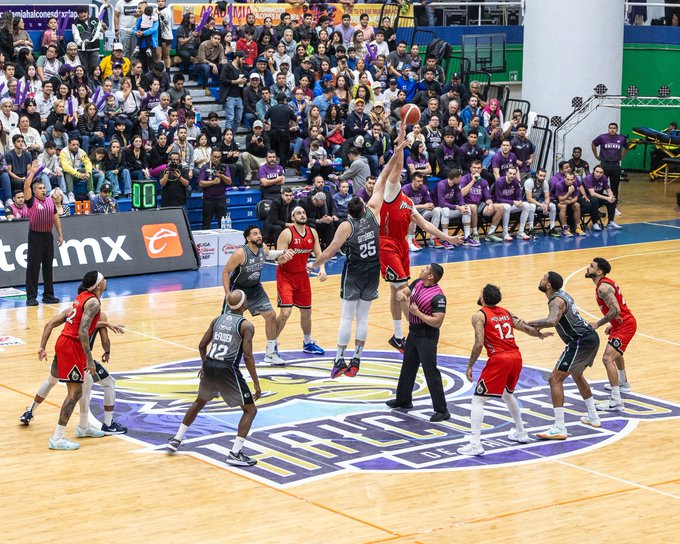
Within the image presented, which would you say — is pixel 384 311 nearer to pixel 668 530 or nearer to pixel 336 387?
pixel 336 387

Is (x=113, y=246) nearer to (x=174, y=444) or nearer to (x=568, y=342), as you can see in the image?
(x=174, y=444)

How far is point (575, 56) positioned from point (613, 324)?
63.5 ft

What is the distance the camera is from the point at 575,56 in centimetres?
3262

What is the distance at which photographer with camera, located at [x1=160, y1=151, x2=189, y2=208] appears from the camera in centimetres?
2414

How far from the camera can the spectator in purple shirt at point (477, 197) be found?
26641mm

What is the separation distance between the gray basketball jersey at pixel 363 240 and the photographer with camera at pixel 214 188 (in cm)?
991

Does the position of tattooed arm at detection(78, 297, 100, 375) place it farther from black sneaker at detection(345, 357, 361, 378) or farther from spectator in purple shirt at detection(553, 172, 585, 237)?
spectator in purple shirt at detection(553, 172, 585, 237)

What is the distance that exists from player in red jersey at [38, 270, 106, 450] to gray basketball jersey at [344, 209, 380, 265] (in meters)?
3.54

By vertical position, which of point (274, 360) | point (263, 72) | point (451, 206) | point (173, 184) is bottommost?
point (274, 360)

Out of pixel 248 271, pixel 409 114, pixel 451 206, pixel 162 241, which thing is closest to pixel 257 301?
pixel 248 271

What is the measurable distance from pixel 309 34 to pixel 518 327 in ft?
64.8

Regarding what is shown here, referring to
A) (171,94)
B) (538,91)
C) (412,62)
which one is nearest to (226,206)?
(171,94)

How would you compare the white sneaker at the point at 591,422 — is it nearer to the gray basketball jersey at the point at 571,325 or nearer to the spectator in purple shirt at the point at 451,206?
the gray basketball jersey at the point at 571,325

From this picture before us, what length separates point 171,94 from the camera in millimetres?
27328
